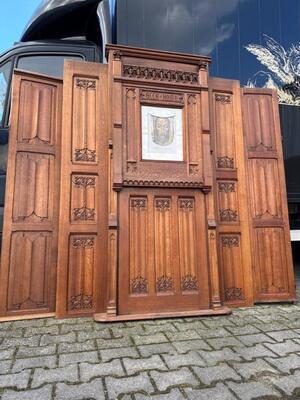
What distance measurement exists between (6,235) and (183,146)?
2.02 m

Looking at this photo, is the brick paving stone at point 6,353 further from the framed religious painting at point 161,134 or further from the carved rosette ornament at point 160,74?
the carved rosette ornament at point 160,74

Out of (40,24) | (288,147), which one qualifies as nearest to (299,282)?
(288,147)

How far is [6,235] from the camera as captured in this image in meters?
3.18

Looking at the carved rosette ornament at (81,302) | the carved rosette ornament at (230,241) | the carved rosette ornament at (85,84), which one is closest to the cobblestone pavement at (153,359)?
the carved rosette ornament at (81,302)

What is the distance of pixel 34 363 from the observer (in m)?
2.12

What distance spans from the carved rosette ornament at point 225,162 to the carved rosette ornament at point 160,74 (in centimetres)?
90

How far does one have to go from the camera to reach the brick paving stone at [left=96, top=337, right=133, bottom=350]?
2.42m

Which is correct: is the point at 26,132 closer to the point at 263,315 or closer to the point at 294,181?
the point at 263,315

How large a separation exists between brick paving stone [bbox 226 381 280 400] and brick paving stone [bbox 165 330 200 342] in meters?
0.74

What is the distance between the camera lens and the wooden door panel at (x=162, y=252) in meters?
3.21

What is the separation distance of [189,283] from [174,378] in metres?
1.46

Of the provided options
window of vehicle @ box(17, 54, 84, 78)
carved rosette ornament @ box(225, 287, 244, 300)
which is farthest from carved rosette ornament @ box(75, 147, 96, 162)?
carved rosette ornament @ box(225, 287, 244, 300)

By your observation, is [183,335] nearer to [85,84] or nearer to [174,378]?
[174,378]

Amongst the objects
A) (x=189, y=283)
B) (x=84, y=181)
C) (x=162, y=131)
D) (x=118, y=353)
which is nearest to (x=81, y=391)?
(x=118, y=353)
